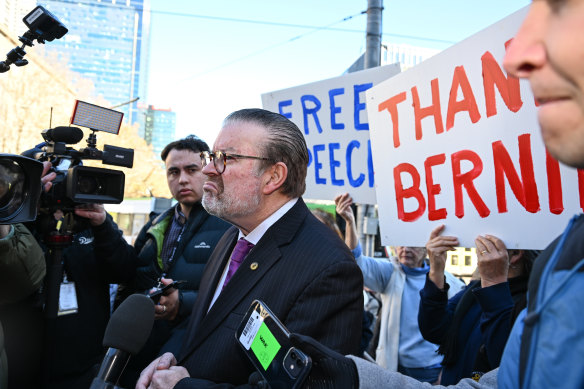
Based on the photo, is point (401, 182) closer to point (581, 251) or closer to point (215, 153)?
point (215, 153)

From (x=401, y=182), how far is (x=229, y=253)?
858 millimetres

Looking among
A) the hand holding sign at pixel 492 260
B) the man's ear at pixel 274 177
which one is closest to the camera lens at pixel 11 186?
the man's ear at pixel 274 177

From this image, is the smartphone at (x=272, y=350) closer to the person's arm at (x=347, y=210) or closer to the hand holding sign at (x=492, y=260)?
the hand holding sign at (x=492, y=260)

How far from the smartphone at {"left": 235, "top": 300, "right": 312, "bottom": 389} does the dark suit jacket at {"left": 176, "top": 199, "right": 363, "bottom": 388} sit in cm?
38

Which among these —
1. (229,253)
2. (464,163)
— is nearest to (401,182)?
(464,163)

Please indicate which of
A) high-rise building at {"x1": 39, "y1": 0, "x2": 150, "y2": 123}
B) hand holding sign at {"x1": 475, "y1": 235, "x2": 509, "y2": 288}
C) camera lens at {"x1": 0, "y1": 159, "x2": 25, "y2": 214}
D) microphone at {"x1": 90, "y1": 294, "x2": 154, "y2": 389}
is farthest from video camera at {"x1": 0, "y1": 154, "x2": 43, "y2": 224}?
high-rise building at {"x1": 39, "y1": 0, "x2": 150, "y2": 123}

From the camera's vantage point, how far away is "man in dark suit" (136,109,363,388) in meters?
1.44

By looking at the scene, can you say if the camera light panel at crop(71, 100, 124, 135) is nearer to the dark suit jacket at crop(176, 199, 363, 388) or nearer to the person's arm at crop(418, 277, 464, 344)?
the dark suit jacket at crop(176, 199, 363, 388)

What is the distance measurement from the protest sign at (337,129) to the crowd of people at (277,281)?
176mm

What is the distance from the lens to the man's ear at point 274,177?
183cm

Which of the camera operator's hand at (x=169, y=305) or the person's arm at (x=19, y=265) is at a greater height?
the person's arm at (x=19, y=265)

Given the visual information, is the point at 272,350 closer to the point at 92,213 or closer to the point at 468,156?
the point at 468,156

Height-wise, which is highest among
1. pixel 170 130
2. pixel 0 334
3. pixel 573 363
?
pixel 170 130

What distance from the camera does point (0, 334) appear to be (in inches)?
57.9
